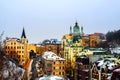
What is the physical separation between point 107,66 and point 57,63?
→ 8679 millimetres

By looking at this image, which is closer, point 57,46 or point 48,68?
point 48,68

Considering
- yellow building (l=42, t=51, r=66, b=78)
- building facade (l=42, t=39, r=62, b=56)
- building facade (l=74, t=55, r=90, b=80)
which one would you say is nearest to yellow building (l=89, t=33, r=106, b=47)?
building facade (l=42, t=39, r=62, b=56)

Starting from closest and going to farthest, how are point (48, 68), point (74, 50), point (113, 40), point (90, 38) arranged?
point (48, 68)
point (74, 50)
point (113, 40)
point (90, 38)

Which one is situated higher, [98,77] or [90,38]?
[90,38]

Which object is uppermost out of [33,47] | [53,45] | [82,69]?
[53,45]

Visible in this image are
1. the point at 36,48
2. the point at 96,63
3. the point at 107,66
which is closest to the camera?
the point at 107,66

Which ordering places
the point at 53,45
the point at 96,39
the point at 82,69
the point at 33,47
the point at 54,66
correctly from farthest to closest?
the point at 96,39
the point at 53,45
the point at 33,47
the point at 54,66
the point at 82,69

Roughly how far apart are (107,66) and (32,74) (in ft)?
20.5

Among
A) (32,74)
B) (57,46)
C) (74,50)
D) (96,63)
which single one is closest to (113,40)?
(57,46)

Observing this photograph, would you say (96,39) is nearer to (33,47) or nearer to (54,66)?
(33,47)

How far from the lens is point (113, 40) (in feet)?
131

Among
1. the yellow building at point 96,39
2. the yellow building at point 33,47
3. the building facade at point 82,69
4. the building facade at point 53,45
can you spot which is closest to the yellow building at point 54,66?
the building facade at point 82,69

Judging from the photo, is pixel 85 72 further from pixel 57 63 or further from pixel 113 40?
pixel 113 40

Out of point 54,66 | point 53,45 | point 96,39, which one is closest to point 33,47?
point 53,45
